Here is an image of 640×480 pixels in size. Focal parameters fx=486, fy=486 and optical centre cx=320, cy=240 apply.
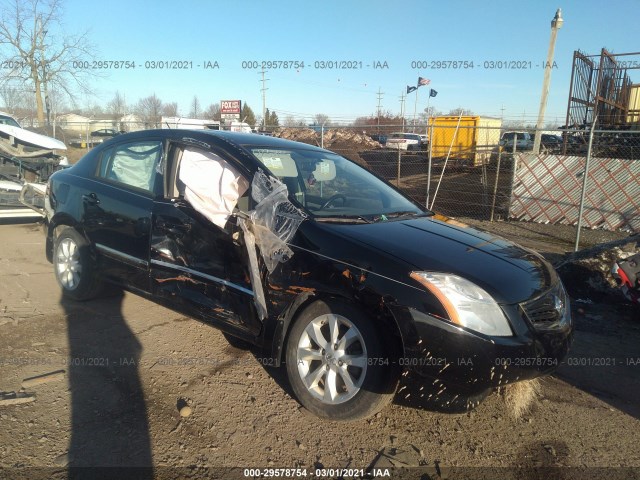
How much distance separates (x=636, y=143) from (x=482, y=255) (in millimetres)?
12661

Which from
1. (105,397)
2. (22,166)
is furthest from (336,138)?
(105,397)

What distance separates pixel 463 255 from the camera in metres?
3.00

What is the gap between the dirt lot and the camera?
261 centimetres

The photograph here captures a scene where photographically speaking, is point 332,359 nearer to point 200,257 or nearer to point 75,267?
point 200,257

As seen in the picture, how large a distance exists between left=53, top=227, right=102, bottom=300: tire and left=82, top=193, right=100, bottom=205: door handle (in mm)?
367

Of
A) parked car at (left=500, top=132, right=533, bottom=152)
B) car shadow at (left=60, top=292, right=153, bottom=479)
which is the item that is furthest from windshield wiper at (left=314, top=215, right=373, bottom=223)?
parked car at (left=500, top=132, right=533, bottom=152)

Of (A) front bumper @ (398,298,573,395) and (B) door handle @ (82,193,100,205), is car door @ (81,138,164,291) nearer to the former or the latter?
(B) door handle @ (82,193,100,205)

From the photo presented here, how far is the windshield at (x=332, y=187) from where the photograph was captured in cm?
353

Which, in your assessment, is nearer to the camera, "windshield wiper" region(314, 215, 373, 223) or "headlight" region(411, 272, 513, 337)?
"headlight" region(411, 272, 513, 337)

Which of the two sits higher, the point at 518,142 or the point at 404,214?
the point at 518,142

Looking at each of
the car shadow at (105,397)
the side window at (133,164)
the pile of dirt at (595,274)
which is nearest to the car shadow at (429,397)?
the car shadow at (105,397)

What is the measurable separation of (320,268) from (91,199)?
2.67m

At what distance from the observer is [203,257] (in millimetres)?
3523

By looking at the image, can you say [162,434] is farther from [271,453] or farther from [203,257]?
[203,257]
